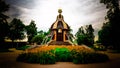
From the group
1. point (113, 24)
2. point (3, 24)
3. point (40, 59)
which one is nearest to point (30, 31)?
point (3, 24)

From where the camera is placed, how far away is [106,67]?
11.2m

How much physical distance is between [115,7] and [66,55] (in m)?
23.1

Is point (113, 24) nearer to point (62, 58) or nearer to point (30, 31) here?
point (62, 58)

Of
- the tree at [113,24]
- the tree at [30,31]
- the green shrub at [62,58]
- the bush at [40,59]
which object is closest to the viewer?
the bush at [40,59]

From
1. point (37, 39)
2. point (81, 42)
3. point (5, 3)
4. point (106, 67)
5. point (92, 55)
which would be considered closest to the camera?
point (106, 67)

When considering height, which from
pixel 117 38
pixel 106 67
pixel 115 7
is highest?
pixel 115 7

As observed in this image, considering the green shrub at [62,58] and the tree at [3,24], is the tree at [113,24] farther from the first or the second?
the tree at [3,24]

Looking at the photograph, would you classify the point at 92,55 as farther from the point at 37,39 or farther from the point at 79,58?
the point at 37,39

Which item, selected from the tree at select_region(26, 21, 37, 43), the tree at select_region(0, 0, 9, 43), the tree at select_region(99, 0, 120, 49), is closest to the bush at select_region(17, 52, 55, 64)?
the tree at select_region(0, 0, 9, 43)

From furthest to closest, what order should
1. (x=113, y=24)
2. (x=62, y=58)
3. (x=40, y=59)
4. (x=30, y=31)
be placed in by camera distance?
(x=30, y=31) → (x=113, y=24) → (x=62, y=58) → (x=40, y=59)

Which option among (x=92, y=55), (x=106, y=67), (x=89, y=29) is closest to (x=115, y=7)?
(x=92, y=55)

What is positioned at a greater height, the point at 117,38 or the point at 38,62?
the point at 117,38

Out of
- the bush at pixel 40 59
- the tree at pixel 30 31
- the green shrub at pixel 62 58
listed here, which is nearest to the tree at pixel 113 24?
the green shrub at pixel 62 58

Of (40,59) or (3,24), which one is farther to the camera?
(3,24)
